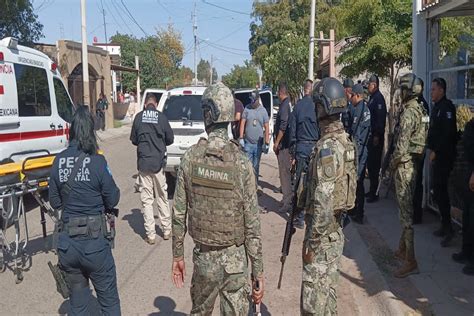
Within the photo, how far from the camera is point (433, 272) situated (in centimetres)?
501

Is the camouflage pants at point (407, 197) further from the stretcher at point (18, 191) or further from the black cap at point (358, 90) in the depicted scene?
the stretcher at point (18, 191)

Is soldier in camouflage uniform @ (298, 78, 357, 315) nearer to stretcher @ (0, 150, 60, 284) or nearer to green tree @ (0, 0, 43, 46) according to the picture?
stretcher @ (0, 150, 60, 284)

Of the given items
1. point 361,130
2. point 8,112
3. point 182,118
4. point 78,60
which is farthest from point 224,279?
point 78,60

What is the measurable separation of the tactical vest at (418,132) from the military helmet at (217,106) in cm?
257

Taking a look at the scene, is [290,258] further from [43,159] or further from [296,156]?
[43,159]

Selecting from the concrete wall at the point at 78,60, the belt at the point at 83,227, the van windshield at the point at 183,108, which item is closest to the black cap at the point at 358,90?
the van windshield at the point at 183,108

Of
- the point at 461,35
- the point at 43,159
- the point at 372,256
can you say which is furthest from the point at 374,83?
the point at 43,159

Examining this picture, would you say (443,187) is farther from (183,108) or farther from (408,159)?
(183,108)

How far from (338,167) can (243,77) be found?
A: 74019mm

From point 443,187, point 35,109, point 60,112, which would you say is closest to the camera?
point 443,187

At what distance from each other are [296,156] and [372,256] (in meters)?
2.02

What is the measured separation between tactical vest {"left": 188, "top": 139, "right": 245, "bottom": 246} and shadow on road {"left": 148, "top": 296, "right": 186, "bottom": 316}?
5.89ft

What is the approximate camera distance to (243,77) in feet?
250

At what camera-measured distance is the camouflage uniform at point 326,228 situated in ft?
10.6
